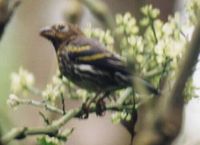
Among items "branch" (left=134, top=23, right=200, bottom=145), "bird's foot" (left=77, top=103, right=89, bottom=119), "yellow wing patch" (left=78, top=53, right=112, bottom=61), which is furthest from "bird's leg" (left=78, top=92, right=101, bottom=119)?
"branch" (left=134, top=23, right=200, bottom=145)

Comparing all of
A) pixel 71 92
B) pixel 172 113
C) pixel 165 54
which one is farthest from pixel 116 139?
pixel 172 113

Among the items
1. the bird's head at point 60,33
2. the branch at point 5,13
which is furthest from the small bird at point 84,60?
the branch at point 5,13

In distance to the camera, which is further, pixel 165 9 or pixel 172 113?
pixel 165 9

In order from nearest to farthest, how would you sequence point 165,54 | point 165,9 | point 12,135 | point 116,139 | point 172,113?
point 172,113 < point 12,135 < point 165,54 < point 165,9 < point 116,139

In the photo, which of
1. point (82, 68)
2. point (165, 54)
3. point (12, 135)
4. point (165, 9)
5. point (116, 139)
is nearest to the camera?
point (12, 135)

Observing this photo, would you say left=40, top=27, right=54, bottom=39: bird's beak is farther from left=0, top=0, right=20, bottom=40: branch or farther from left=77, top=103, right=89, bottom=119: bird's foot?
left=0, top=0, right=20, bottom=40: branch

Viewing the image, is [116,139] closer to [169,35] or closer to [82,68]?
[82,68]

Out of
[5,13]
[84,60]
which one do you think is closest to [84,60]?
[84,60]
